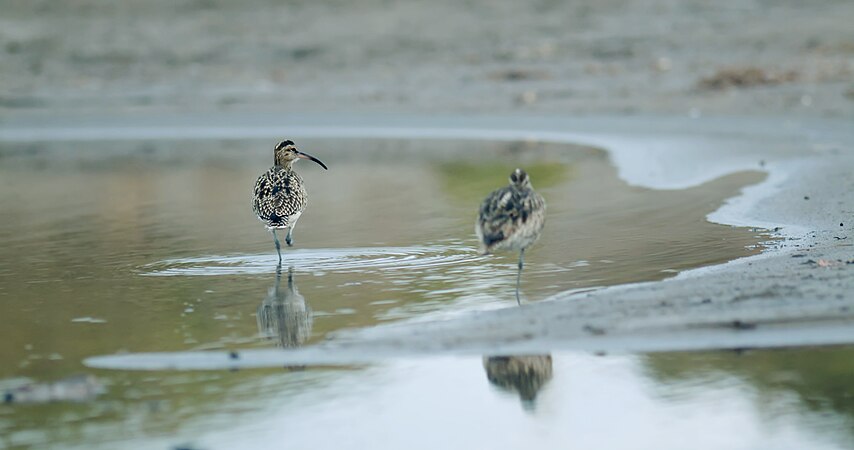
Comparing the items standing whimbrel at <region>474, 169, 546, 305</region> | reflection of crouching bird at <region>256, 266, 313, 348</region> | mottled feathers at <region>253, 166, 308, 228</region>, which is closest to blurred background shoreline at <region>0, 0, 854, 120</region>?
mottled feathers at <region>253, 166, 308, 228</region>

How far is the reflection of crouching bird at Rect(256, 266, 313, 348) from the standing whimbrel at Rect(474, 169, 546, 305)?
4.60 feet

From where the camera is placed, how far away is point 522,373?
8.27 metres

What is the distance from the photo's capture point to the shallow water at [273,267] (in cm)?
796

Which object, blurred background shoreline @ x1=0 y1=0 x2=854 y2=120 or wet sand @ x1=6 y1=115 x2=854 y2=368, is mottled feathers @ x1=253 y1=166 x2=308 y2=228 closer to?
wet sand @ x1=6 y1=115 x2=854 y2=368

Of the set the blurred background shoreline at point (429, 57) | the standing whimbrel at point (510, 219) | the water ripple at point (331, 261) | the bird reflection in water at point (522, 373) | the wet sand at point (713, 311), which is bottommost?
the bird reflection in water at point (522, 373)

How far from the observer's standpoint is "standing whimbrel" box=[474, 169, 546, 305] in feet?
34.2

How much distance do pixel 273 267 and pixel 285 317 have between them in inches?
94.4

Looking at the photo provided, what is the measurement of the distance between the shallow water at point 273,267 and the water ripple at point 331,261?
1.1 inches

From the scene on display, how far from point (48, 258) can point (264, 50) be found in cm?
2282

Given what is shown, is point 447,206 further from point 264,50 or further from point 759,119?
point 264,50

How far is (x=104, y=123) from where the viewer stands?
29688 millimetres

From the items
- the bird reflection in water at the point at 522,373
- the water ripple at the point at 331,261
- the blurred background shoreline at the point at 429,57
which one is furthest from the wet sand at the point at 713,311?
the blurred background shoreline at the point at 429,57

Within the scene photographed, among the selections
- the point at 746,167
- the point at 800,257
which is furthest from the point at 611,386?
the point at 746,167

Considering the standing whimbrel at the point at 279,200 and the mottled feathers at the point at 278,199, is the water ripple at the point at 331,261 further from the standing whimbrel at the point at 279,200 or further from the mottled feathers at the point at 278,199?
the mottled feathers at the point at 278,199
